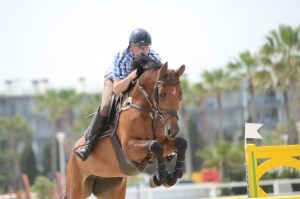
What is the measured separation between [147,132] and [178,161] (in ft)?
1.67

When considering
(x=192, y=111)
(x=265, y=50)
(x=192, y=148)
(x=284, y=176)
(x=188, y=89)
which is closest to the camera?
(x=284, y=176)

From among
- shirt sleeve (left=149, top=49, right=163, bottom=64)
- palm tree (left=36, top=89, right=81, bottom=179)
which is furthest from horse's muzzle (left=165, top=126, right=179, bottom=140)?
palm tree (left=36, top=89, right=81, bottom=179)

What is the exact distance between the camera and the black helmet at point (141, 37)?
8.84 m

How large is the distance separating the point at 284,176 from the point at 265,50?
1479cm

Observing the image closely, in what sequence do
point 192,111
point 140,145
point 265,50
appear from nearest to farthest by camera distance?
1. point 140,145
2. point 265,50
3. point 192,111

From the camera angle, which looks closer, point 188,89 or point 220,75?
point 220,75

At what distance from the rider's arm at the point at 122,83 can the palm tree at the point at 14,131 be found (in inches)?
3015

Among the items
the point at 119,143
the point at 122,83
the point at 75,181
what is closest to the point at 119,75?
the point at 122,83

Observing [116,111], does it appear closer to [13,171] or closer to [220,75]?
[220,75]

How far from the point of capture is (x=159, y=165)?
8.27 meters

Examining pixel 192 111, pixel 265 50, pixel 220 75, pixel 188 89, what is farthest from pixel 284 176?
pixel 192 111

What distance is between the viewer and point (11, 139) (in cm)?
8612

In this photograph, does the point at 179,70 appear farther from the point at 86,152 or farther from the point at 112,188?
the point at 112,188

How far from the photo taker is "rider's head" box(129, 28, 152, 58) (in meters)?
8.84
